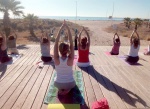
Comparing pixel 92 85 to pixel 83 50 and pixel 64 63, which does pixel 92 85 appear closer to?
pixel 64 63

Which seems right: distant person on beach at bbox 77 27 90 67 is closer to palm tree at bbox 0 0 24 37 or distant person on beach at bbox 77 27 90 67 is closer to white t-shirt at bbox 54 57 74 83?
white t-shirt at bbox 54 57 74 83

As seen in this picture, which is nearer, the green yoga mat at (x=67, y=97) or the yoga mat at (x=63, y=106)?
the yoga mat at (x=63, y=106)

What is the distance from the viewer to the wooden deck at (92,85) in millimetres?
4824

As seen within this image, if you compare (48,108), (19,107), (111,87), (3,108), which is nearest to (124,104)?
(111,87)

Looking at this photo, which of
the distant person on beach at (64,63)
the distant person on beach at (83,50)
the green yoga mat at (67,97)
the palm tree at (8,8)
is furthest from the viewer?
the palm tree at (8,8)

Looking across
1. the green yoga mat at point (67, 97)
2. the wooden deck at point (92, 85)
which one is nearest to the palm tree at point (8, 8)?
the wooden deck at point (92, 85)

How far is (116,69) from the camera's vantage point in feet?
26.0

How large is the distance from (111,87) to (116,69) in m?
2.16

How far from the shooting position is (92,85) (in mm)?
5953

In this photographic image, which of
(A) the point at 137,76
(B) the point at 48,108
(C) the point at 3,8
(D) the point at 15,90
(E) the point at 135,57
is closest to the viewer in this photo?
(B) the point at 48,108

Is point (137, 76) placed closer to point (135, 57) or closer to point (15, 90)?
point (135, 57)

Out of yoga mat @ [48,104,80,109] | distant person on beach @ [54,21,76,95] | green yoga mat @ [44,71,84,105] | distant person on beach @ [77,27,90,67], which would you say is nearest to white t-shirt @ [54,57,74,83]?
distant person on beach @ [54,21,76,95]

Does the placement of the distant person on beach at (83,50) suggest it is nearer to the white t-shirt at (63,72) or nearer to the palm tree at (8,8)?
the white t-shirt at (63,72)

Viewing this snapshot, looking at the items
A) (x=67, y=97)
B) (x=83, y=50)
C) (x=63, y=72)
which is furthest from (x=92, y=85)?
(x=83, y=50)
